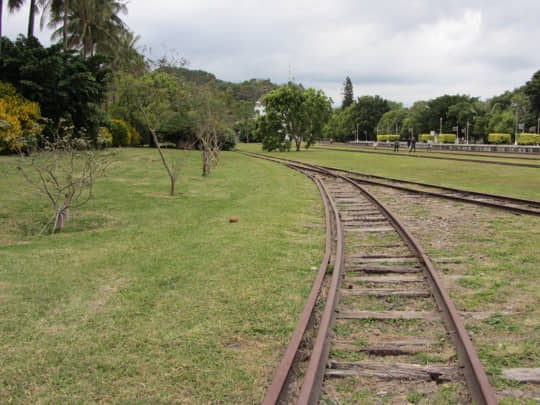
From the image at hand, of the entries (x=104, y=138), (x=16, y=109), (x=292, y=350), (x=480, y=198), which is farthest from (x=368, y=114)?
(x=292, y=350)

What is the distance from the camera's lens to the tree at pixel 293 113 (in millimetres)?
54094

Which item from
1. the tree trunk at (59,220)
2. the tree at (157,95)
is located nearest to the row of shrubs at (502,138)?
the tree at (157,95)

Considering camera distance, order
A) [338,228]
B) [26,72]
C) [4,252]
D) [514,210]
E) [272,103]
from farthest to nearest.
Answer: [272,103] → [26,72] → [514,210] → [338,228] → [4,252]

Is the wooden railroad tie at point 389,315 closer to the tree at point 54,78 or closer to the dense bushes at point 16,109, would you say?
the dense bushes at point 16,109

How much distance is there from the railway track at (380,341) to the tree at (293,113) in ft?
156

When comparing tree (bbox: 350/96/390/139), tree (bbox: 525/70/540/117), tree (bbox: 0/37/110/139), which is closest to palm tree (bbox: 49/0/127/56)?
tree (bbox: 0/37/110/139)

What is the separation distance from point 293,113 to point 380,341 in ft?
170

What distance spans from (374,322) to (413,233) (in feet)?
15.9

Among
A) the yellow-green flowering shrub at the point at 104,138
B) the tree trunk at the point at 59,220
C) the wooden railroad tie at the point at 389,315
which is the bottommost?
the wooden railroad tie at the point at 389,315

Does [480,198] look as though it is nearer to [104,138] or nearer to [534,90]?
[104,138]

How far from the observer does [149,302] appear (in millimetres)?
5504

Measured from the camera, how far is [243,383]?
3721 mm

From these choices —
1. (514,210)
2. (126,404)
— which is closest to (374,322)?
(126,404)

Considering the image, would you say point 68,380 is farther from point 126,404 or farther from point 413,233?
point 413,233
